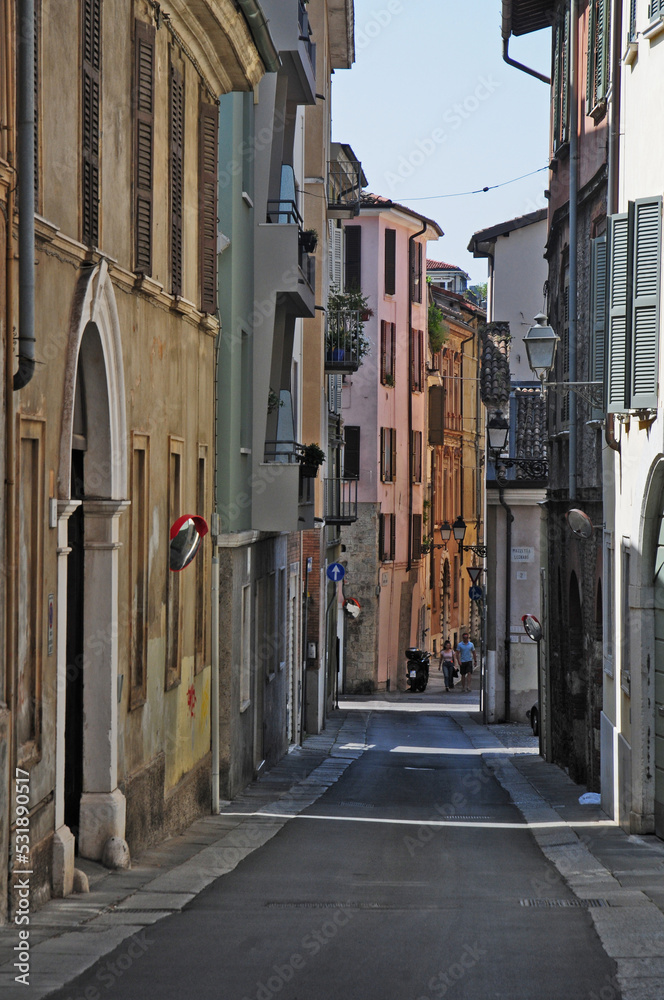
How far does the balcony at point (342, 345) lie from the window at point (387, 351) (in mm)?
19572

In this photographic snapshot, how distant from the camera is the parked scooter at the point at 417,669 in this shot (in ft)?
158

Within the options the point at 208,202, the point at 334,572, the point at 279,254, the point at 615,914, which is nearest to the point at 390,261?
the point at 334,572

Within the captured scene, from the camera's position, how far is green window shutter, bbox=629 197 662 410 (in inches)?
501

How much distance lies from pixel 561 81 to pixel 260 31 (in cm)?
773

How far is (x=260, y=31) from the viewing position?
15.9m

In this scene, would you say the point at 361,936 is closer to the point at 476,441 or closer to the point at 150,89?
the point at 150,89

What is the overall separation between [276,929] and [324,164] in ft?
80.1

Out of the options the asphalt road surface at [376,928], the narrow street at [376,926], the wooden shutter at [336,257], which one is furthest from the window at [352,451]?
the asphalt road surface at [376,928]

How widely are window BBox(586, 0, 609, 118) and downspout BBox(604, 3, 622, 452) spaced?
3.35ft

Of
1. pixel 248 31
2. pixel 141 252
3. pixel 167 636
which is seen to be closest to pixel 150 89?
pixel 141 252

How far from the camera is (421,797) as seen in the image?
727 inches

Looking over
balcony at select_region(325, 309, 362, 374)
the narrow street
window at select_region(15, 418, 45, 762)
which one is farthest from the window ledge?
balcony at select_region(325, 309, 362, 374)

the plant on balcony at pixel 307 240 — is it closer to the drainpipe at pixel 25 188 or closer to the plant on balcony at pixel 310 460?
the plant on balcony at pixel 310 460

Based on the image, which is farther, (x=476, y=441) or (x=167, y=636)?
(x=476, y=441)
